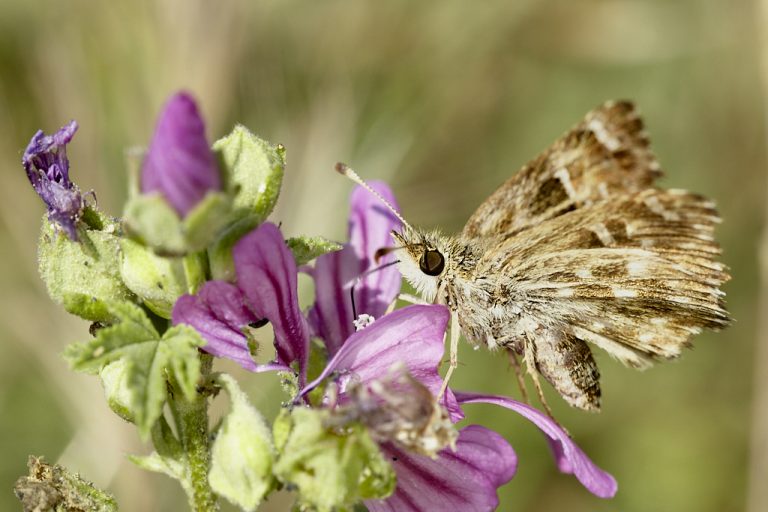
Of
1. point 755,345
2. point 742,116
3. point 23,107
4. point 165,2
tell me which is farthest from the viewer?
point 742,116

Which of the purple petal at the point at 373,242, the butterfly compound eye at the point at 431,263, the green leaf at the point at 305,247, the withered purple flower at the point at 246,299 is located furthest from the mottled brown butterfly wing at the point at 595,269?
the withered purple flower at the point at 246,299

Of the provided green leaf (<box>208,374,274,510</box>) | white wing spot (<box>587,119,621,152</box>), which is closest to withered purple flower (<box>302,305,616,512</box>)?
green leaf (<box>208,374,274,510</box>)

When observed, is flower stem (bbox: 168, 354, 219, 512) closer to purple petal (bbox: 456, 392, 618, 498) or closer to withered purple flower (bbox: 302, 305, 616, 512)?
withered purple flower (bbox: 302, 305, 616, 512)

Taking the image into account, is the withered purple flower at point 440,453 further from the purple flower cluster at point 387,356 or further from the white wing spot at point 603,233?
the white wing spot at point 603,233

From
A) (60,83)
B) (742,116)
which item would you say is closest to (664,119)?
(742,116)

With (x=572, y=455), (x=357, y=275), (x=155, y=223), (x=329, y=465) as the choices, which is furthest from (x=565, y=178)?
(x=155, y=223)

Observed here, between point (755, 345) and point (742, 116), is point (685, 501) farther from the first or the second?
point (742, 116)
